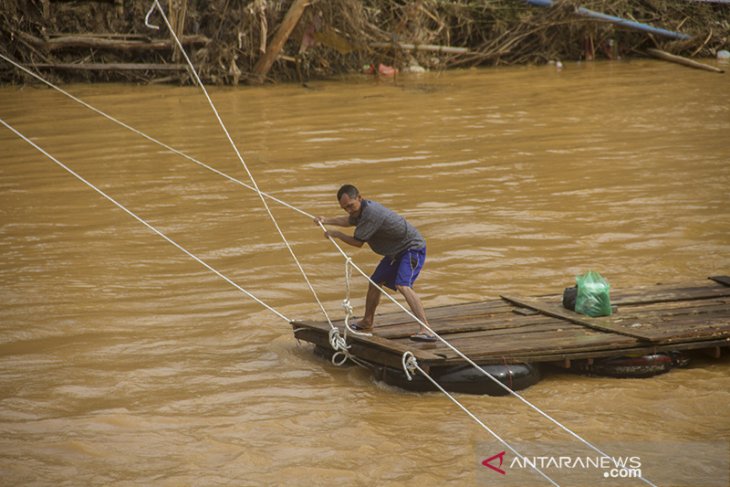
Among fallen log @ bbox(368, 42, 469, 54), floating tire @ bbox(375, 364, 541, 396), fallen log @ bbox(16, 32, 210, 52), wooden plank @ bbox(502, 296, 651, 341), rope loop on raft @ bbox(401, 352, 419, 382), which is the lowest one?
floating tire @ bbox(375, 364, 541, 396)

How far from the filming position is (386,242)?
7.05m

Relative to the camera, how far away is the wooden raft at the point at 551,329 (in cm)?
665

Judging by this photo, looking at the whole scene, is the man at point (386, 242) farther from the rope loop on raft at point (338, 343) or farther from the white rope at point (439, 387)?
the white rope at point (439, 387)

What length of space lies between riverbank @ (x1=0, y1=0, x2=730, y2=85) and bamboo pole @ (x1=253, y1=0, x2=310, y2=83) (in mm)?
A: 22

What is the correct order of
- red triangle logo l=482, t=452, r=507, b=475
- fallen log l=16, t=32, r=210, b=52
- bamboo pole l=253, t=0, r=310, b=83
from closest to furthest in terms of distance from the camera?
red triangle logo l=482, t=452, r=507, b=475, bamboo pole l=253, t=0, r=310, b=83, fallen log l=16, t=32, r=210, b=52

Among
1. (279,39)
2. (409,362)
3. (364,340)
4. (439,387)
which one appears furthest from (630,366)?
(279,39)

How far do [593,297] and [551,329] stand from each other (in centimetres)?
47

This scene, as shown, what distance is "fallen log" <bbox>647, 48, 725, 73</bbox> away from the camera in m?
20.4

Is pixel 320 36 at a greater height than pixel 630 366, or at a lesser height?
greater

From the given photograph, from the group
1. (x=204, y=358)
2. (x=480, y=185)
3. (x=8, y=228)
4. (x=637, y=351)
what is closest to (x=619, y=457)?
(x=637, y=351)

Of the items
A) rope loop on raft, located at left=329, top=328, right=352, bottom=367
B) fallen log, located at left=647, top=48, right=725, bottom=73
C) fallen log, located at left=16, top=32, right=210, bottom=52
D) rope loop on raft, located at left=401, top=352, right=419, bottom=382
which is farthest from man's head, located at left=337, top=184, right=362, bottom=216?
fallen log, located at left=647, top=48, right=725, bottom=73

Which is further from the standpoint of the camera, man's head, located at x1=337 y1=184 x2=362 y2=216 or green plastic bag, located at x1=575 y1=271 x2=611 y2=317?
green plastic bag, located at x1=575 y1=271 x2=611 y2=317

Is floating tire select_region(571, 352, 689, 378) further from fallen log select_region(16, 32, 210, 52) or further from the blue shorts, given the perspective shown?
fallen log select_region(16, 32, 210, 52)

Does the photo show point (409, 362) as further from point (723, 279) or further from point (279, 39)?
point (279, 39)
